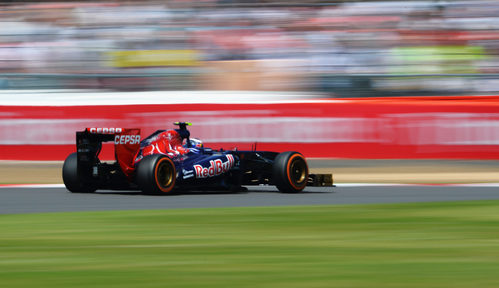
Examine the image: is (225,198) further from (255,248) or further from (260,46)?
(260,46)

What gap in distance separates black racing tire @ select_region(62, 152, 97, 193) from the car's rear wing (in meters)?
0.11

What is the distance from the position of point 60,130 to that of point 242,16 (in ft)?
18.5

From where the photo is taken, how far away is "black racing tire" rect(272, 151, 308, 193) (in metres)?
11.1

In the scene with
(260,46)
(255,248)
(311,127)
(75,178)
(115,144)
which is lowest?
(255,248)

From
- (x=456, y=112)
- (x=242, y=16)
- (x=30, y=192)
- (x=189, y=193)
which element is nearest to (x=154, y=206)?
(x=189, y=193)

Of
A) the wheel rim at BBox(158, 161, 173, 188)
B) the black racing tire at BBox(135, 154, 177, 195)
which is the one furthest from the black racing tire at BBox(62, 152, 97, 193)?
the wheel rim at BBox(158, 161, 173, 188)

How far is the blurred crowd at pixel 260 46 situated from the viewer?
62.1ft

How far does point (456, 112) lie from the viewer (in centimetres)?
1697

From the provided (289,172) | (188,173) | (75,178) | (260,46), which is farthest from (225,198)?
(260,46)

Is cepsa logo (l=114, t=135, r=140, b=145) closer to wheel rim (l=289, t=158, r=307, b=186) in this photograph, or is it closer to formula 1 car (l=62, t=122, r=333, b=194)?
formula 1 car (l=62, t=122, r=333, b=194)

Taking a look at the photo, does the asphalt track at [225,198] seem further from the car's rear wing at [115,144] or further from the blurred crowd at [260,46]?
the blurred crowd at [260,46]

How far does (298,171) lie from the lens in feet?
37.5

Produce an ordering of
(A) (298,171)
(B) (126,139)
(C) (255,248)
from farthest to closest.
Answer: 1. (A) (298,171)
2. (B) (126,139)
3. (C) (255,248)

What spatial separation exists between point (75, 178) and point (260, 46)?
944 cm
